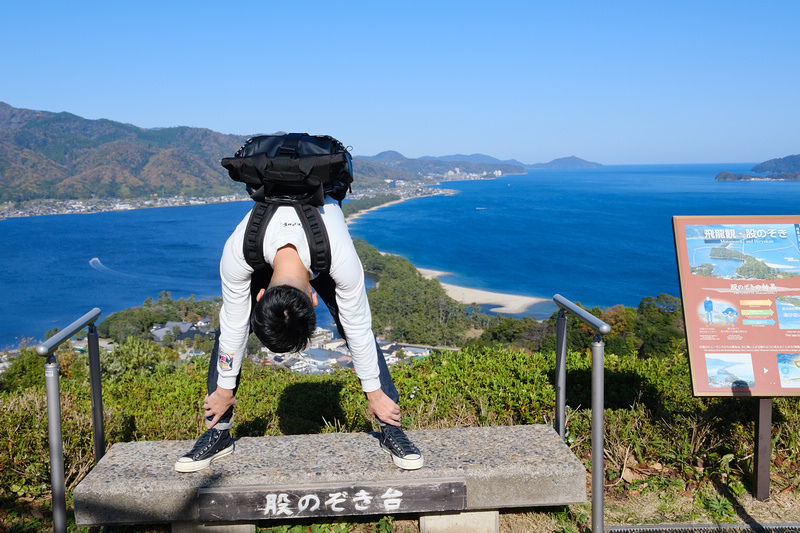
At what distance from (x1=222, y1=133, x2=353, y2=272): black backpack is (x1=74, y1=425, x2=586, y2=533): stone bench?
912mm

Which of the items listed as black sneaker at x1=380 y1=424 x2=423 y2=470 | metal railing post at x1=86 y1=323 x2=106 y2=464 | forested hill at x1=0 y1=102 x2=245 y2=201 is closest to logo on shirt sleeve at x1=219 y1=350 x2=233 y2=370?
metal railing post at x1=86 y1=323 x2=106 y2=464

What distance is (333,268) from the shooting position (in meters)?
2.46

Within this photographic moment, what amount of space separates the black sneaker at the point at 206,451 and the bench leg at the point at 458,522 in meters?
0.95

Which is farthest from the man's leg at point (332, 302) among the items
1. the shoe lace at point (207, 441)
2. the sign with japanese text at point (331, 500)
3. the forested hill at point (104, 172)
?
the forested hill at point (104, 172)

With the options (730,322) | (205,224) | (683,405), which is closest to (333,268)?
(730,322)

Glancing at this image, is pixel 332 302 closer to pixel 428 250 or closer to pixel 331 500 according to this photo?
pixel 331 500

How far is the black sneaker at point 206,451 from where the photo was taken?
2709mm

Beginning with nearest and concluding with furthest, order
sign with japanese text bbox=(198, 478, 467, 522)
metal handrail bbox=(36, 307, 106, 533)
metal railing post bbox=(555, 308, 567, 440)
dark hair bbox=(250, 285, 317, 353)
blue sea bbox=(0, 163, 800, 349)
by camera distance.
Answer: dark hair bbox=(250, 285, 317, 353) < metal handrail bbox=(36, 307, 106, 533) < sign with japanese text bbox=(198, 478, 467, 522) < metal railing post bbox=(555, 308, 567, 440) < blue sea bbox=(0, 163, 800, 349)

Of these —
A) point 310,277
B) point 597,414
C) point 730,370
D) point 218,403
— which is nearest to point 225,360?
point 218,403

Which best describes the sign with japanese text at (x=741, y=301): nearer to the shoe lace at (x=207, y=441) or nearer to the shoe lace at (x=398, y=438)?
the shoe lace at (x=398, y=438)

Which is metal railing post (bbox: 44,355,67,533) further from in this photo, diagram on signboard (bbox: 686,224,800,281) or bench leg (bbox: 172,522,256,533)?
diagram on signboard (bbox: 686,224,800,281)

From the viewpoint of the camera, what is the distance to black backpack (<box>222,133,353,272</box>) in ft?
7.89

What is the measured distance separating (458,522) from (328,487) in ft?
1.98

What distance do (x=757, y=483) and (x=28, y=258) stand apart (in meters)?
96.6
